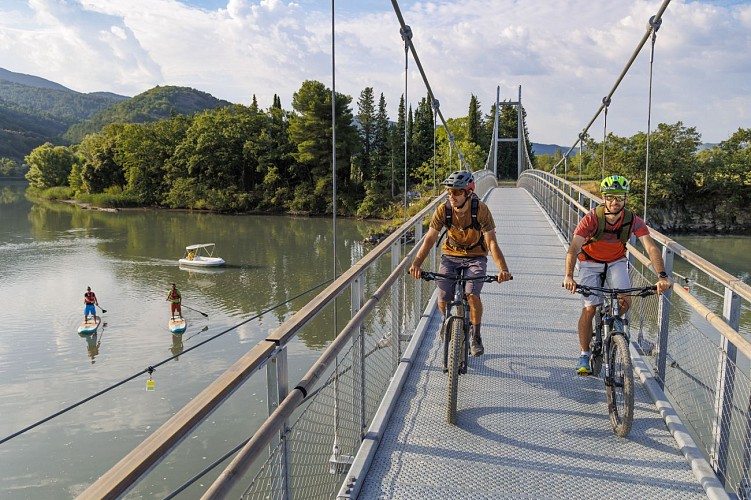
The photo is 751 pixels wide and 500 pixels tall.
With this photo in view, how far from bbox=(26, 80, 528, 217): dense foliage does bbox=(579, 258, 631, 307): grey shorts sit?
45946 mm

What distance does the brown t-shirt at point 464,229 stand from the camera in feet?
12.2

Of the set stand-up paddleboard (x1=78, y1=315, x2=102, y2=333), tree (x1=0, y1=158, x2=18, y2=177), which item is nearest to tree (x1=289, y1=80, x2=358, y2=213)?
stand-up paddleboard (x1=78, y1=315, x2=102, y2=333)

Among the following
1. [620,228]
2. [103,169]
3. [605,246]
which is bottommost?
[605,246]

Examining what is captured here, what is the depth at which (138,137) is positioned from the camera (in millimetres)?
68875

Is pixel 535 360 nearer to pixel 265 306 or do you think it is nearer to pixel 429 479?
pixel 429 479

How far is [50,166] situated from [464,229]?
3782 inches

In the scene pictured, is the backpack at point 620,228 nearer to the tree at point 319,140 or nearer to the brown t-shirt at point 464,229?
the brown t-shirt at point 464,229

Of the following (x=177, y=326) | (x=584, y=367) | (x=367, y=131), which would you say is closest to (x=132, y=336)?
(x=177, y=326)

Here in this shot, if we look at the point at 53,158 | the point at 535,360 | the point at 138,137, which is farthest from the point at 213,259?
the point at 53,158

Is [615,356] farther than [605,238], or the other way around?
[605,238]

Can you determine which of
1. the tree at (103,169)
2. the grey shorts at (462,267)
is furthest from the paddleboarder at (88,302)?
the tree at (103,169)

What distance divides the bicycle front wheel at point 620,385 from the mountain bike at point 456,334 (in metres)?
0.76

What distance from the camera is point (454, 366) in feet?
10.7

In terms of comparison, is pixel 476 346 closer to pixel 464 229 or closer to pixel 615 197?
pixel 464 229
